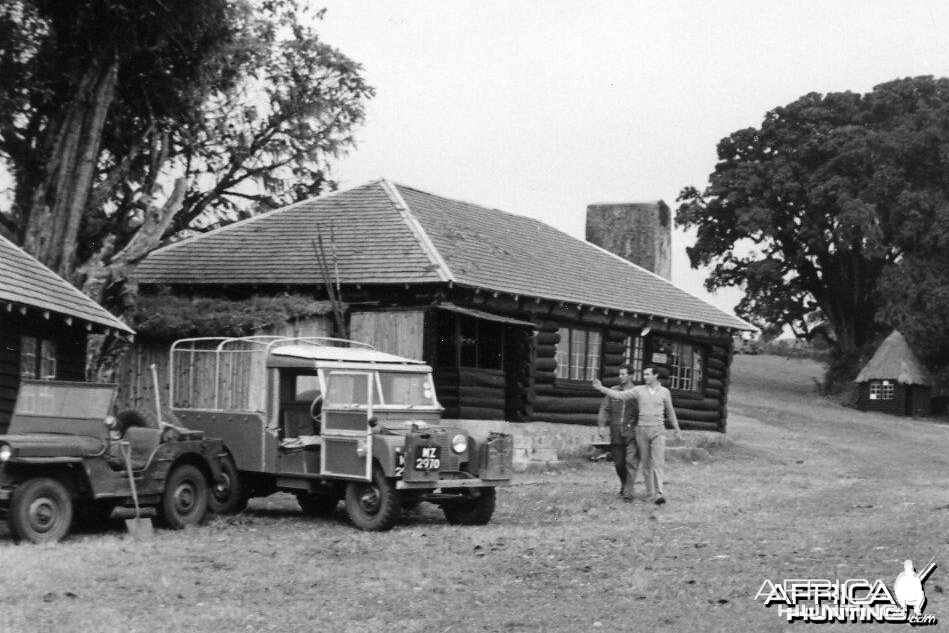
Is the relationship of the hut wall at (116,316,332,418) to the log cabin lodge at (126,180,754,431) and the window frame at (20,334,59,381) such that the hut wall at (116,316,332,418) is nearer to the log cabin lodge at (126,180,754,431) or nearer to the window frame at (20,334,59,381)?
the log cabin lodge at (126,180,754,431)

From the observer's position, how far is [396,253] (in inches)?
938

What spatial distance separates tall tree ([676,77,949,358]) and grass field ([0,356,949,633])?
89.5 ft

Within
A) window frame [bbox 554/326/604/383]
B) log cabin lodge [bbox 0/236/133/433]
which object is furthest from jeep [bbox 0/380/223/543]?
window frame [bbox 554/326/604/383]

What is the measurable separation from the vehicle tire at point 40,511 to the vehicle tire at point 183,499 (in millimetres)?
1379

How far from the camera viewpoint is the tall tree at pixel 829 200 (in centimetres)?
4478

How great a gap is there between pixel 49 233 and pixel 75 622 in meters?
17.4

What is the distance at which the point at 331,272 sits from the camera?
23.7 meters

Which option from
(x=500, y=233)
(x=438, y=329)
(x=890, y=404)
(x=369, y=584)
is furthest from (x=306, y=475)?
(x=890, y=404)

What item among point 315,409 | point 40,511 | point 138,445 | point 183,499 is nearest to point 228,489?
point 183,499

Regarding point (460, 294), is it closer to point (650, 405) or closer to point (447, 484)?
point (650, 405)

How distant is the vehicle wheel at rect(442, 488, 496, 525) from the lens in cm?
1494

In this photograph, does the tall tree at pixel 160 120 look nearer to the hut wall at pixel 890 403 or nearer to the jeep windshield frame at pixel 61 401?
the jeep windshield frame at pixel 61 401

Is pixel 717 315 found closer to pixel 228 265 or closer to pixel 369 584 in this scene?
pixel 228 265

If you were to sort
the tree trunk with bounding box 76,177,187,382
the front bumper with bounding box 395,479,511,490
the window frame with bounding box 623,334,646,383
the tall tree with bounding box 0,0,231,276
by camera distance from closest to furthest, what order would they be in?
1. the front bumper with bounding box 395,479,511,490
2. the tree trunk with bounding box 76,177,187,382
3. the tall tree with bounding box 0,0,231,276
4. the window frame with bounding box 623,334,646,383
